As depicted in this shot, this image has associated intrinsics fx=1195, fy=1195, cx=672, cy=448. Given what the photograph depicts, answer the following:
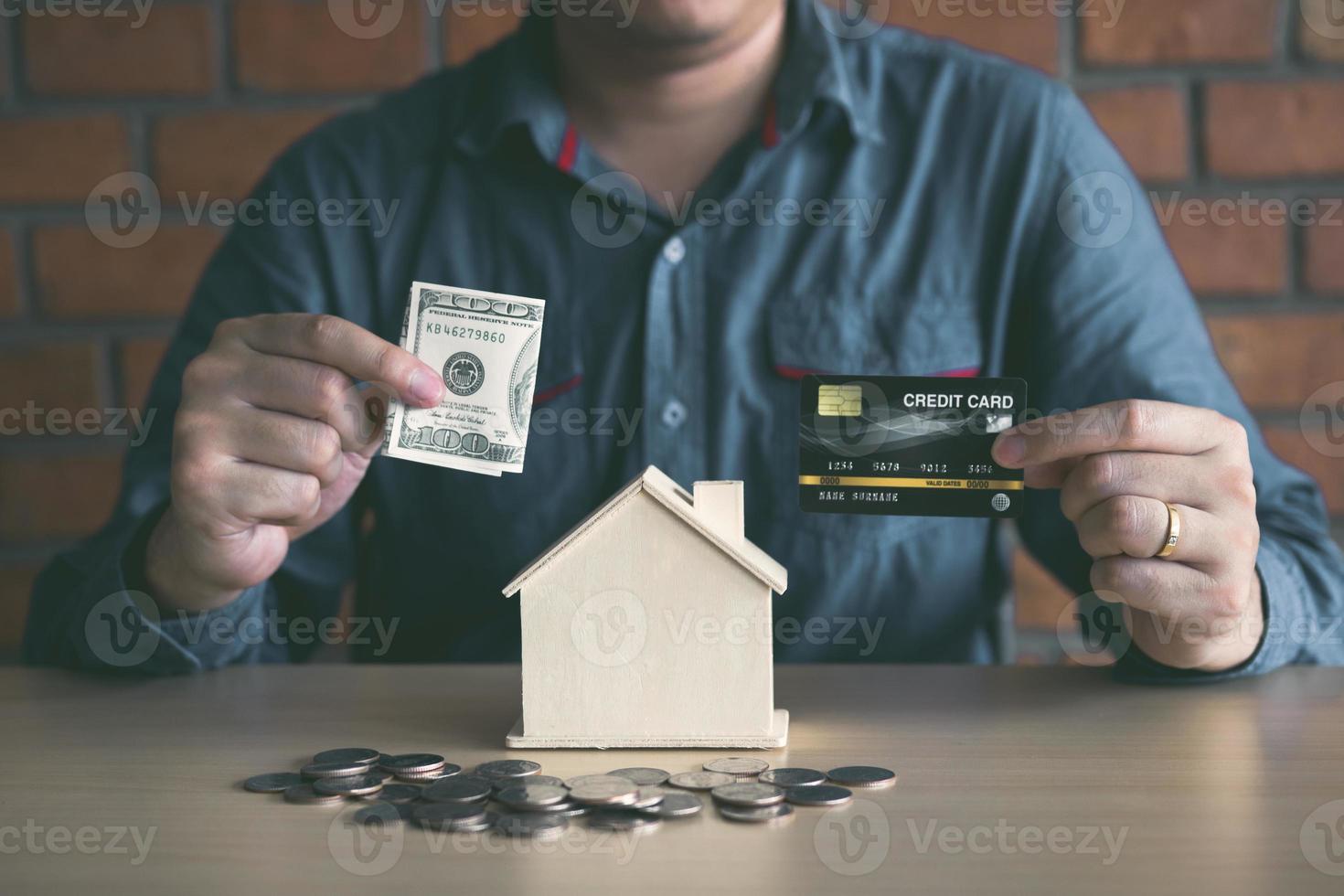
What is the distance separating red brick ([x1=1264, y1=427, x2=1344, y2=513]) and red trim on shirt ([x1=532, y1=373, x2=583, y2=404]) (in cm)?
98

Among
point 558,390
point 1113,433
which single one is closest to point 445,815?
point 1113,433

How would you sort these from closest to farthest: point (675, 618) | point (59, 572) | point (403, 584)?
point (675, 618)
point (59, 572)
point (403, 584)

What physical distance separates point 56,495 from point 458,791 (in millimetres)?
1268

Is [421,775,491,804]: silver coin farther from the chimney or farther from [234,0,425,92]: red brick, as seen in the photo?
[234,0,425,92]: red brick

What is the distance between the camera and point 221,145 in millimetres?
1660

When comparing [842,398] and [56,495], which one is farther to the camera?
[56,495]

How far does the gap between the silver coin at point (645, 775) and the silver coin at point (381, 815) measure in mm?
128

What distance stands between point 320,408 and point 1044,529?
77 cm

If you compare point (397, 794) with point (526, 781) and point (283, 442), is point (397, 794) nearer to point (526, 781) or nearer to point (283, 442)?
point (526, 781)

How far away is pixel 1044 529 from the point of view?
1.28 m

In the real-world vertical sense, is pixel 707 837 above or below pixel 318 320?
Result: below

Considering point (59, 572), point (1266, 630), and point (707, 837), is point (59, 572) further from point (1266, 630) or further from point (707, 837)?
point (1266, 630)

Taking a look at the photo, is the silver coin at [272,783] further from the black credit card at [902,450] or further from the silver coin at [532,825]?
the black credit card at [902,450]

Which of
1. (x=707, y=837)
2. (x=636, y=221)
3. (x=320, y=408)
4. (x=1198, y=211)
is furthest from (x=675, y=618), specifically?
(x=1198, y=211)
